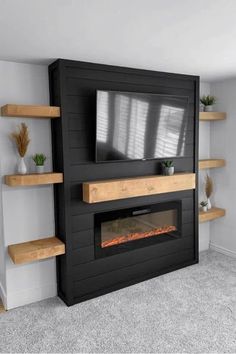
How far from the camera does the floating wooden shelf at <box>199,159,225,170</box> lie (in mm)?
3957

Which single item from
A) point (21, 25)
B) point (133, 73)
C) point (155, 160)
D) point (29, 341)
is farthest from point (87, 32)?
point (29, 341)

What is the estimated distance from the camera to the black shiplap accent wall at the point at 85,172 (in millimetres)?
2912

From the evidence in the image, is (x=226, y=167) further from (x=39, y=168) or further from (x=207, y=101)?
(x=39, y=168)

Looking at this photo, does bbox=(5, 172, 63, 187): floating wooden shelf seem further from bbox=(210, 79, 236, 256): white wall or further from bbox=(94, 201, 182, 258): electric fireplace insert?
bbox=(210, 79, 236, 256): white wall

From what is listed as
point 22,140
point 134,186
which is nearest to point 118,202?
point 134,186

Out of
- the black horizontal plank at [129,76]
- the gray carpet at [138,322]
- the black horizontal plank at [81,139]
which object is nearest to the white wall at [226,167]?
the black horizontal plank at [129,76]

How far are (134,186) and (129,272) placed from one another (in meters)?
0.97

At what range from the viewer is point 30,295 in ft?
10.1

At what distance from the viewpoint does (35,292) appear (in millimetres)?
3115

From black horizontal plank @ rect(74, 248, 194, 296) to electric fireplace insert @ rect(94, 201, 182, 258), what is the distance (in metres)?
0.21

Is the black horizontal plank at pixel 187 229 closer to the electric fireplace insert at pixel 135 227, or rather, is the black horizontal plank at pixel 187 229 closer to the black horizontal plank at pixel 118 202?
the electric fireplace insert at pixel 135 227

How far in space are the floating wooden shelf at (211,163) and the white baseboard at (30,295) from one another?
7.42ft

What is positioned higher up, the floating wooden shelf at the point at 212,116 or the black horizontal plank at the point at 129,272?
the floating wooden shelf at the point at 212,116

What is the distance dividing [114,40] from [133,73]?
0.94 meters
